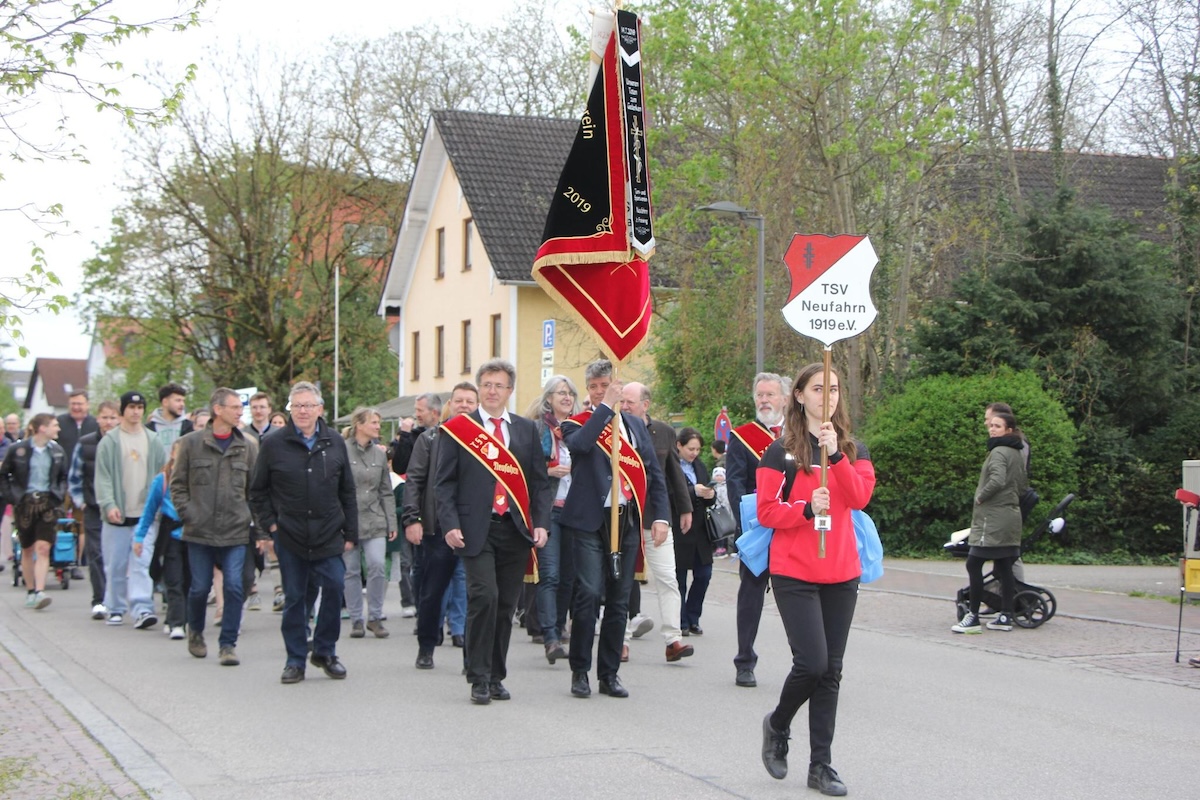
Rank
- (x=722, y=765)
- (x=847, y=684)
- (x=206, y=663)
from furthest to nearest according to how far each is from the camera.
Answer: (x=206, y=663), (x=847, y=684), (x=722, y=765)

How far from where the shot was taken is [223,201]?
4156cm

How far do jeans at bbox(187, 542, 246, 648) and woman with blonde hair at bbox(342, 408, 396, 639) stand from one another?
4.74ft

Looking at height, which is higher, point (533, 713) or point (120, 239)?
point (120, 239)

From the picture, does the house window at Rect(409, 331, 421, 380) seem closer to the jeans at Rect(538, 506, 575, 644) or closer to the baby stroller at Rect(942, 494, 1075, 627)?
the baby stroller at Rect(942, 494, 1075, 627)

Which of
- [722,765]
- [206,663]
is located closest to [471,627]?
[722,765]

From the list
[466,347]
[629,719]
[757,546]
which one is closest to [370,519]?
[629,719]

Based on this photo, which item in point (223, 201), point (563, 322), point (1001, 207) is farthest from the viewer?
point (223, 201)

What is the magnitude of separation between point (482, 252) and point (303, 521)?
99.7 ft

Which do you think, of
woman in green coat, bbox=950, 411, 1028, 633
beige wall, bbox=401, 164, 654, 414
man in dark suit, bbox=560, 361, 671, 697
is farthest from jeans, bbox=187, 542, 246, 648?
beige wall, bbox=401, 164, 654, 414

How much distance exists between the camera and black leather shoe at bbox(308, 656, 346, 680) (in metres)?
9.62

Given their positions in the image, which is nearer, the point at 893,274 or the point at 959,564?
the point at 959,564

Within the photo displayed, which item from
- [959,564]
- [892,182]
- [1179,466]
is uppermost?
[892,182]

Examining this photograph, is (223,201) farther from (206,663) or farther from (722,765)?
(722,765)

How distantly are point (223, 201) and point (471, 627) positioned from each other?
35274 millimetres
